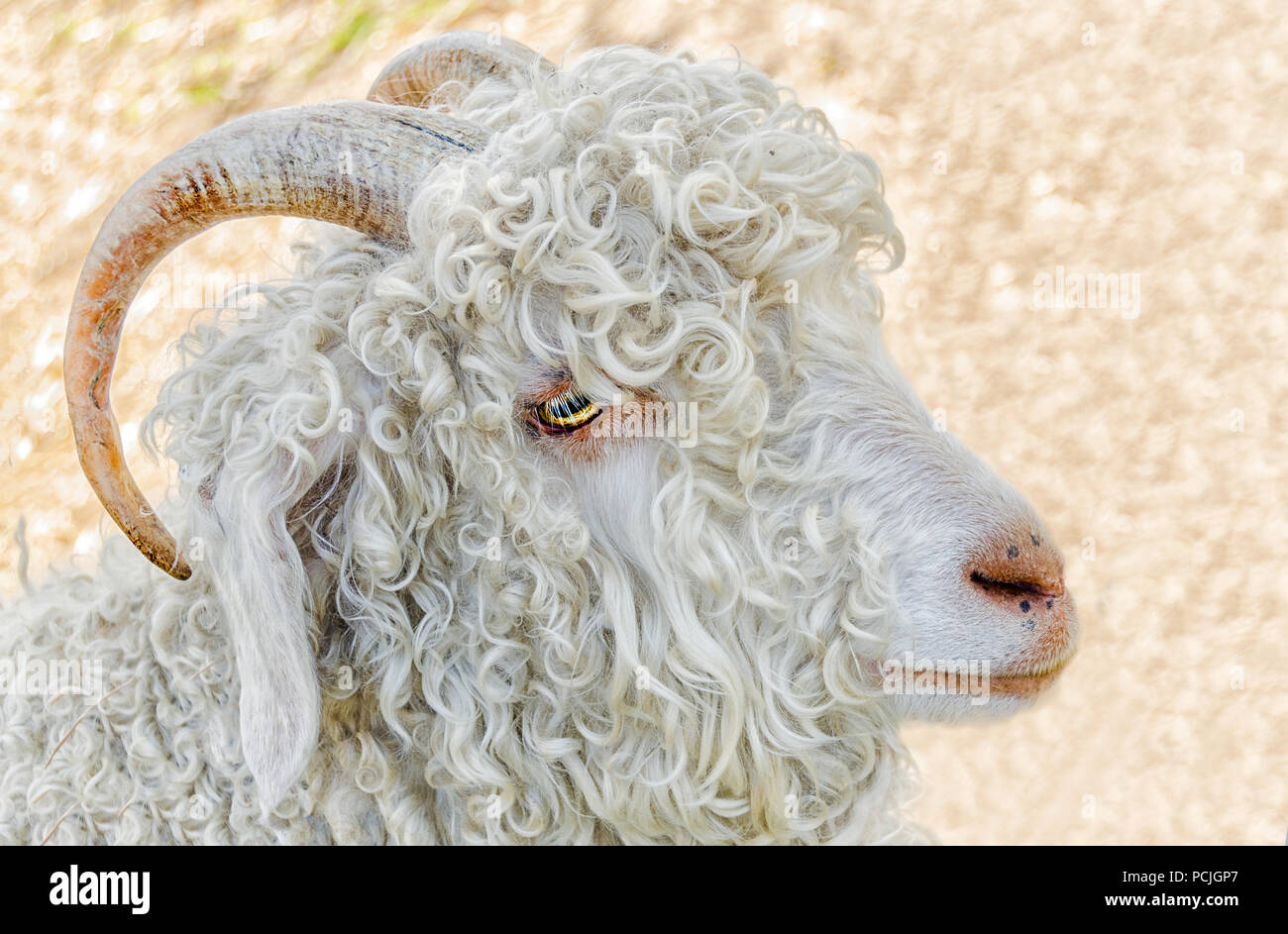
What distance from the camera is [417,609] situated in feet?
7.11

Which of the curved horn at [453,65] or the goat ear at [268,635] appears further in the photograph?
the curved horn at [453,65]

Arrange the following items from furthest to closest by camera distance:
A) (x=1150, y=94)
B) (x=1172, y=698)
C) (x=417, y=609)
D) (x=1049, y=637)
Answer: (x=1150, y=94) < (x=1172, y=698) < (x=417, y=609) < (x=1049, y=637)

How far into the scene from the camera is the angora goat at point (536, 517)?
203 centimetres

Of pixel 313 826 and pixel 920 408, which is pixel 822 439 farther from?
pixel 313 826

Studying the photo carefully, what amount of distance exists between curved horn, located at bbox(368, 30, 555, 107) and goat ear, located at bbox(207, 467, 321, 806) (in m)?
1.17

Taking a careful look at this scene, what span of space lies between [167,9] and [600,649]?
5.53 m

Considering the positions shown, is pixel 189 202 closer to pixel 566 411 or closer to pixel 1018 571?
pixel 566 411

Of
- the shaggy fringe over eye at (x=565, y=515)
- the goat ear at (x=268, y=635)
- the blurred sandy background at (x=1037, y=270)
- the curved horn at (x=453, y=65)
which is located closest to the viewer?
the goat ear at (x=268, y=635)

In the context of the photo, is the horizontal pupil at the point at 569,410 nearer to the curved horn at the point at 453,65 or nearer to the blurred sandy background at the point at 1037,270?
the curved horn at the point at 453,65

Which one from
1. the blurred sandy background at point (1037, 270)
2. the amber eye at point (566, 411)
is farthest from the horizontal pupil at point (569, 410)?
the blurred sandy background at point (1037, 270)

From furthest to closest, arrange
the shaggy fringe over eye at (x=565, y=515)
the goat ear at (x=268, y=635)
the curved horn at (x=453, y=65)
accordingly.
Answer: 1. the curved horn at (x=453, y=65)
2. the shaggy fringe over eye at (x=565, y=515)
3. the goat ear at (x=268, y=635)

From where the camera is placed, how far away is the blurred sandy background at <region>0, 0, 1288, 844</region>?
554cm

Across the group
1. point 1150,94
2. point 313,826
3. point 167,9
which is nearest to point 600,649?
point 313,826

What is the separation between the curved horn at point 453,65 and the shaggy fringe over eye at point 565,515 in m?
0.62
